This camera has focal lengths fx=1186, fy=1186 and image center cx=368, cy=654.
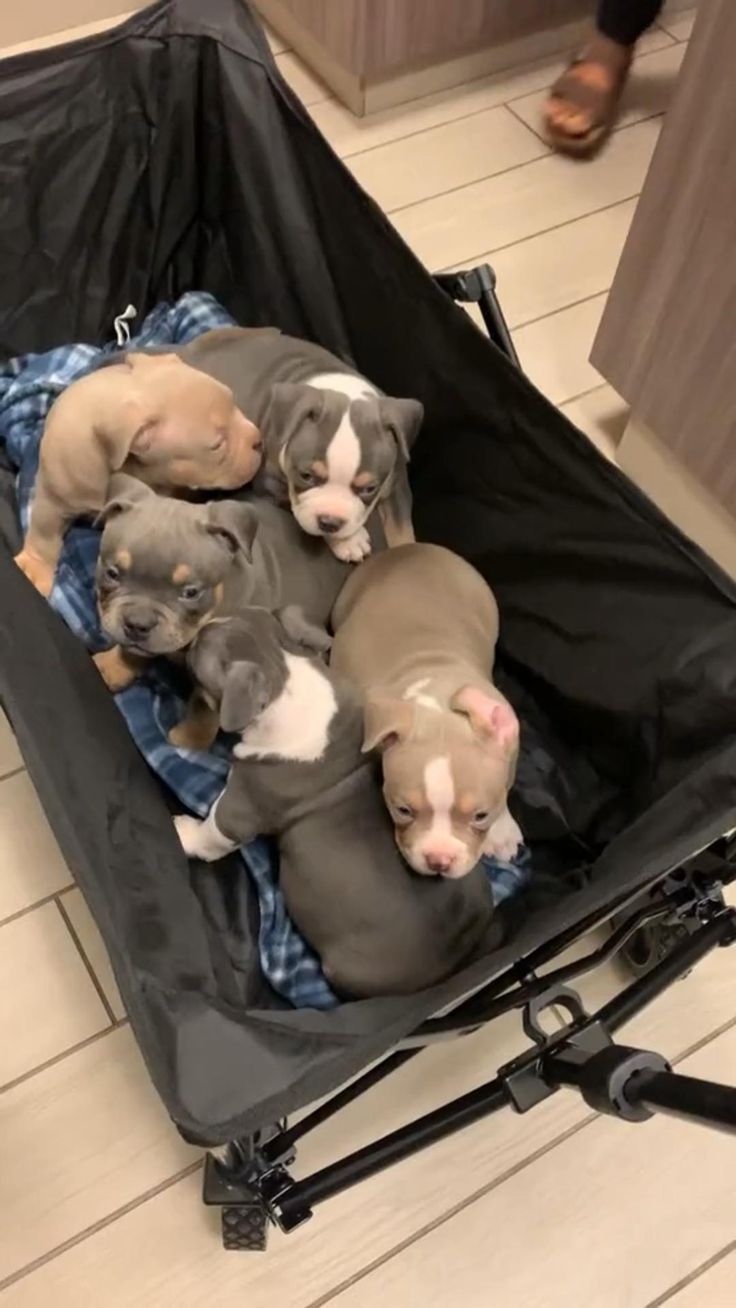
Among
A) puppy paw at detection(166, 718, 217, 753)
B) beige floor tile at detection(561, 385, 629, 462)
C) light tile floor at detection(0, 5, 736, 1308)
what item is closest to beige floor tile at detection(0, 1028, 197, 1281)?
light tile floor at detection(0, 5, 736, 1308)

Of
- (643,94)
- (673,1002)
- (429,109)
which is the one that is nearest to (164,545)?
(673,1002)

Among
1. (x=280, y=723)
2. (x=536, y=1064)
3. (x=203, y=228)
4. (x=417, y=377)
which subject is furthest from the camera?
(x=203, y=228)

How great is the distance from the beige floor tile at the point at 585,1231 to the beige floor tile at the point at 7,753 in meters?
0.64

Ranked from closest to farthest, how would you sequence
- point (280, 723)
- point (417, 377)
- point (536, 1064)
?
point (536, 1064) < point (280, 723) < point (417, 377)

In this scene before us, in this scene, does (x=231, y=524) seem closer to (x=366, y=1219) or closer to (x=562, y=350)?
(x=366, y=1219)

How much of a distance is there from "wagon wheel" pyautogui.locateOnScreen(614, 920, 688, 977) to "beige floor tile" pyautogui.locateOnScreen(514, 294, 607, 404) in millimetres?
824

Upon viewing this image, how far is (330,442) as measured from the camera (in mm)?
1147

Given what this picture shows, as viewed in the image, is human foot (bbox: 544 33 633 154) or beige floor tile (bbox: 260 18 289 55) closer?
human foot (bbox: 544 33 633 154)

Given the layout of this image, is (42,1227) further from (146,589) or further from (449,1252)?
(146,589)

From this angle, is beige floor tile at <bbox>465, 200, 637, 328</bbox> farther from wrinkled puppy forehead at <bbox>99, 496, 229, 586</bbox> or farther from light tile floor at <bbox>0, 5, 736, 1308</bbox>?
light tile floor at <bbox>0, 5, 736, 1308</bbox>

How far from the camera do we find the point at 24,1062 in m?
1.17

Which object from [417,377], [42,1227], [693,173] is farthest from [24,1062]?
[693,173]

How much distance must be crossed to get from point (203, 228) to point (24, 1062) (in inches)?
38.8

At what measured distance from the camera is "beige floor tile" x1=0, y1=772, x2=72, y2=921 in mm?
1255
